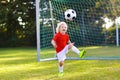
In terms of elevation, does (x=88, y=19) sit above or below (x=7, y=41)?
above

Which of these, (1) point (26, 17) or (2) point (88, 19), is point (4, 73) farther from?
(1) point (26, 17)

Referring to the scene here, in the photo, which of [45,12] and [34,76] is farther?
[45,12]

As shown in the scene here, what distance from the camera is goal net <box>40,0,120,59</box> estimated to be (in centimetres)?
1304

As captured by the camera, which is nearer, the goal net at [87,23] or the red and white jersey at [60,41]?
the red and white jersey at [60,41]

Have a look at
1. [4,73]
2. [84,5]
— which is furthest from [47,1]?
[4,73]

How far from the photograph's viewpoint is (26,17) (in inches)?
890

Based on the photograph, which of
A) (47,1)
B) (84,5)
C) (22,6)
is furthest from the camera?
(22,6)

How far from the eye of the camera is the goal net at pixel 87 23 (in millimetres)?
13035

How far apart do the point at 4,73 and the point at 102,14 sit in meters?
10.4

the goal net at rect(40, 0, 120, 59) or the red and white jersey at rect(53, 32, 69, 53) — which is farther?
the goal net at rect(40, 0, 120, 59)

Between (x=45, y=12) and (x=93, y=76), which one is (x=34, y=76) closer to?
(x=93, y=76)

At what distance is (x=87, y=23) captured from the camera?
17156 millimetres

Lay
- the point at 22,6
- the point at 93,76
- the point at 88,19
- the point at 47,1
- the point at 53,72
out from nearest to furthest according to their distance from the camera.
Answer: the point at 93,76, the point at 53,72, the point at 47,1, the point at 88,19, the point at 22,6

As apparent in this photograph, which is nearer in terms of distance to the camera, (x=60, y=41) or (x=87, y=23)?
(x=60, y=41)
